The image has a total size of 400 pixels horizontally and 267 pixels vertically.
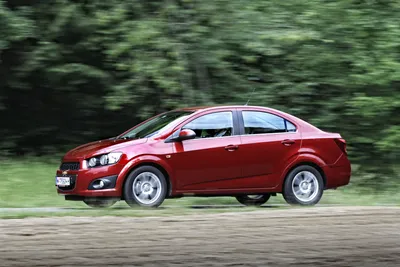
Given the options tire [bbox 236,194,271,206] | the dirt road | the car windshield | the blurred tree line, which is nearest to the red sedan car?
the car windshield

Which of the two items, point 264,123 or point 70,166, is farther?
point 264,123

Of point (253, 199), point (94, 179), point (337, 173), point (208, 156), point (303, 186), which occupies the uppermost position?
point (208, 156)

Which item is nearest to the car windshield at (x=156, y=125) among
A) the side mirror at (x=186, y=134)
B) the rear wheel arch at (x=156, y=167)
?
the side mirror at (x=186, y=134)

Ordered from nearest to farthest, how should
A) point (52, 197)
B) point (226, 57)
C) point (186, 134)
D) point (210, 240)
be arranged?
1. point (210, 240)
2. point (186, 134)
3. point (52, 197)
4. point (226, 57)

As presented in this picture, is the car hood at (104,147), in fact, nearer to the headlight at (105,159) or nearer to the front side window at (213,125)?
the headlight at (105,159)

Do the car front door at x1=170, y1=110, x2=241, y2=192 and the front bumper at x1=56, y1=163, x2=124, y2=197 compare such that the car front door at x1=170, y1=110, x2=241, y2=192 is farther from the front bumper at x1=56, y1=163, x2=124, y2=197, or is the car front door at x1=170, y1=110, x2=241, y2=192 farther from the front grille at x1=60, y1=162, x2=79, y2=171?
the front grille at x1=60, y1=162, x2=79, y2=171


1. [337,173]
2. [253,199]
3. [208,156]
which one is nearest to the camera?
[208,156]

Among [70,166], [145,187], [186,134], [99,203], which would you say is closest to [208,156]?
[186,134]

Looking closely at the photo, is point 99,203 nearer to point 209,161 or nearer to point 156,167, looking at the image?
point 156,167

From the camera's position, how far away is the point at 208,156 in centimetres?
1286

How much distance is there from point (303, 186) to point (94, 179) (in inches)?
129

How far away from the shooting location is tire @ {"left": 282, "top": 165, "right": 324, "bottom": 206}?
13.3 meters

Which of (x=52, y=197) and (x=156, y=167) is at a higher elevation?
(x=156, y=167)

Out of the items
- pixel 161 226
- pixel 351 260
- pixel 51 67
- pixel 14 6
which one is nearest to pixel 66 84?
pixel 51 67
